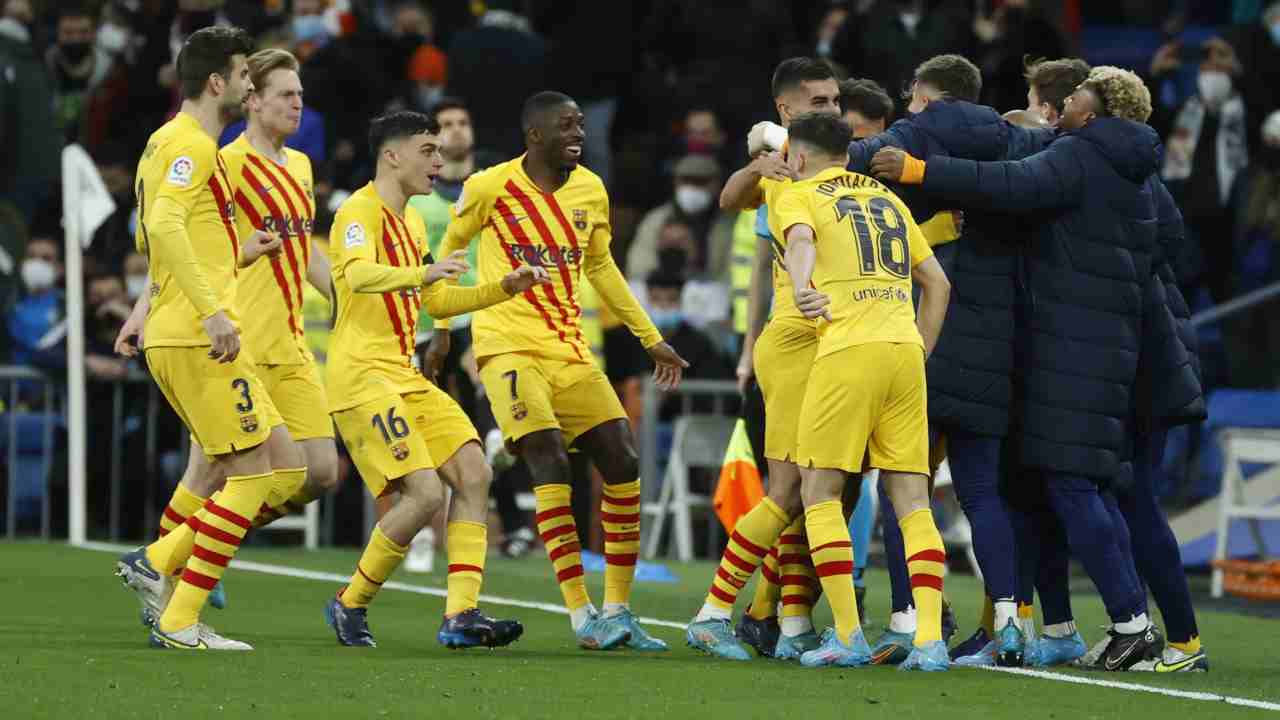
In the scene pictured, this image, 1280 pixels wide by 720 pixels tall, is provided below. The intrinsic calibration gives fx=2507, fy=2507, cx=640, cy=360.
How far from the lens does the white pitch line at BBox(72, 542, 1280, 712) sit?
8831mm

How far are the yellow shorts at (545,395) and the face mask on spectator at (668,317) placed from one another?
680 centimetres

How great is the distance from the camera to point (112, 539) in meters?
17.1

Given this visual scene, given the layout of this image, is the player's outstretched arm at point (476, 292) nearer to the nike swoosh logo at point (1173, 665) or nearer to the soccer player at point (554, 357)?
the soccer player at point (554, 357)

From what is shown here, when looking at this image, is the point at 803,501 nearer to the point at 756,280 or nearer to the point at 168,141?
the point at 756,280

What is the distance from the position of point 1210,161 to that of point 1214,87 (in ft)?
2.05

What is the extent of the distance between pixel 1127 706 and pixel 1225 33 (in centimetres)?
1344

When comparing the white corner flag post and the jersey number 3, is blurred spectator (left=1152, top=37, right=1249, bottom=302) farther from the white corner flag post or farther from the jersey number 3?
the jersey number 3

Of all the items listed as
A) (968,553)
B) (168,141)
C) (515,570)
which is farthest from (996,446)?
(968,553)

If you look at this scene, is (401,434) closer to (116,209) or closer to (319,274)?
(319,274)

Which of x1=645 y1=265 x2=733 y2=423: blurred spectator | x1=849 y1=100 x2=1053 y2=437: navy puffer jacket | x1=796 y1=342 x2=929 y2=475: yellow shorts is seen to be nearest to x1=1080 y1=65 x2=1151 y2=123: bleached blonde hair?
x1=849 y1=100 x2=1053 y2=437: navy puffer jacket

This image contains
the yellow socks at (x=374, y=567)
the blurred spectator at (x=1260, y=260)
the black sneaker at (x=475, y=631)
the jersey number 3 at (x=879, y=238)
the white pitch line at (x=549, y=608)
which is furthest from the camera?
the blurred spectator at (x=1260, y=260)

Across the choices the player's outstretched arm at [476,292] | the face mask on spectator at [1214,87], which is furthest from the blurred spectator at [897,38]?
the player's outstretched arm at [476,292]

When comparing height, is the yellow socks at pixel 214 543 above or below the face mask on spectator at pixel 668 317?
below

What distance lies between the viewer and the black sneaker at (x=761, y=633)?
407 inches
